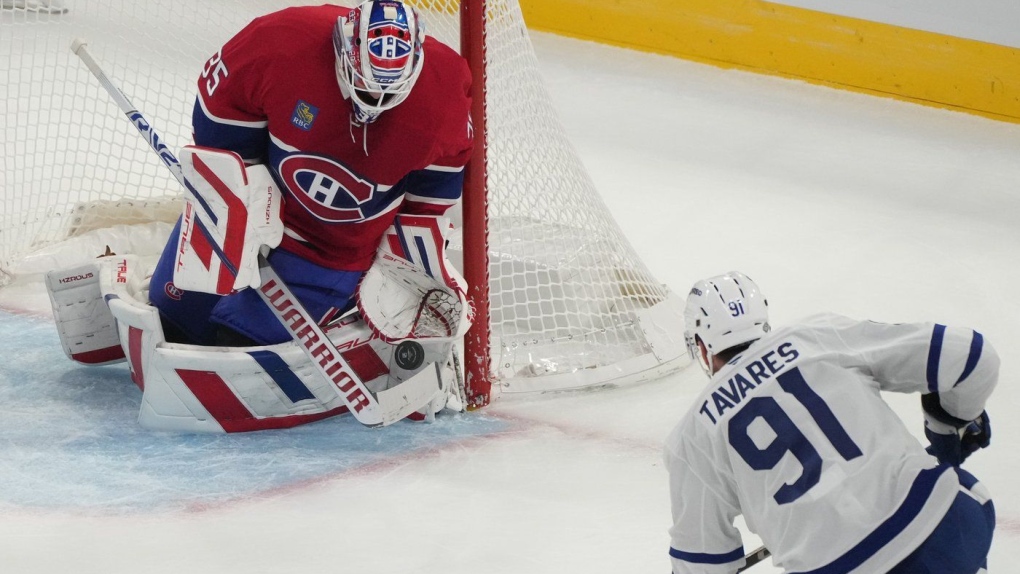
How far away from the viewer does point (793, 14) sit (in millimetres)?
5414

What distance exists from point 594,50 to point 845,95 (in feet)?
3.77

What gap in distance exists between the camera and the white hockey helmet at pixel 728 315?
1.93 metres

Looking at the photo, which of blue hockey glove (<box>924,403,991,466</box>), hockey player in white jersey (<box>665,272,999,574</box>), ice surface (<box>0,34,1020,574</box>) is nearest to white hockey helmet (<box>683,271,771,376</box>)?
hockey player in white jersey (<box>665,272,999,574</box>)

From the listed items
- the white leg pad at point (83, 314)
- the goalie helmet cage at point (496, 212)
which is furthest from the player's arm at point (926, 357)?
the white leg pad at point (83, 314)

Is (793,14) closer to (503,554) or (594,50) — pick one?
(594,50)

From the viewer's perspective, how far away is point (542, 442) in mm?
2893

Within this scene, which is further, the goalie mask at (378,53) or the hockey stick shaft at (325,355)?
the hockey stick shaft at (325,355)

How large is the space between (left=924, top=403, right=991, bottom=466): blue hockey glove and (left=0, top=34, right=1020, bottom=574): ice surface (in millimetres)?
427

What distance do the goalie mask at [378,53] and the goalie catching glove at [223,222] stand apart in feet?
0.94

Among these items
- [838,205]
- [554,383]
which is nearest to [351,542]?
[554,383]

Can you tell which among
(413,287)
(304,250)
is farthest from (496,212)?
(304,250)

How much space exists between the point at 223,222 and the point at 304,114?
10.7 inches

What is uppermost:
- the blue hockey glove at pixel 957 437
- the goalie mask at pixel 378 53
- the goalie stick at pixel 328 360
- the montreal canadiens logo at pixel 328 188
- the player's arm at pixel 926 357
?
the goalie mask at pixel 378 53

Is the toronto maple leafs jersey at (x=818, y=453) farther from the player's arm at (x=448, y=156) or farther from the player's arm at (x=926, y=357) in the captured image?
the player's arm at (x=448, y=156)
